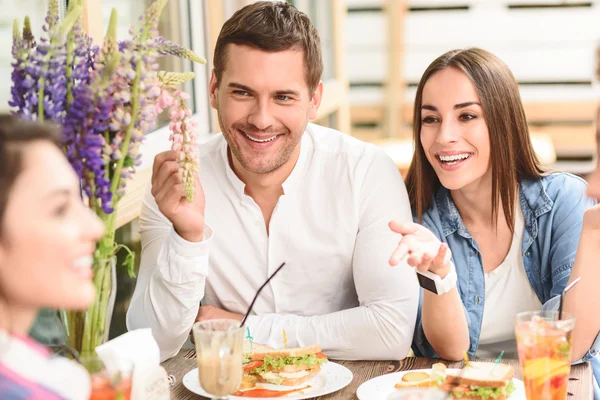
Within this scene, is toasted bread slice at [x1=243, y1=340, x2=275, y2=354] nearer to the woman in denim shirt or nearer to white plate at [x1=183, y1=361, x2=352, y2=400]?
white plate at [x1=183, y1=361, x2=352, y2=400]

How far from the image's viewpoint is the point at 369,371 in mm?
1599

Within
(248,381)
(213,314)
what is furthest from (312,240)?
(248,381)

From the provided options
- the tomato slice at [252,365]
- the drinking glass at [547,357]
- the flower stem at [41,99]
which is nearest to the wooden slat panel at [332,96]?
the tomato slice at [252,365]

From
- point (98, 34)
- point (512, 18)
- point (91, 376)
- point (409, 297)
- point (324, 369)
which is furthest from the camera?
point (512, 18)

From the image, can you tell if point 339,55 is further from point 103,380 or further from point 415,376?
point 103,380

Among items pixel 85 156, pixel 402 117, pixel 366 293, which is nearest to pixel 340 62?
pixel 402 117

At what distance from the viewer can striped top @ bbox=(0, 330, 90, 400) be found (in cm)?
81

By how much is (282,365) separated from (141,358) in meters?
0.41

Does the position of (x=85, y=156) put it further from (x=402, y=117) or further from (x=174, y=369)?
(x=402, y=117)

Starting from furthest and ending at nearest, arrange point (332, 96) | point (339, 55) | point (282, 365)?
point (339, 55) < point (332, 96) < point (282, 365)

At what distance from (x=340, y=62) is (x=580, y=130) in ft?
9.04

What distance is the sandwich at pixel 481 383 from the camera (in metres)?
1.37

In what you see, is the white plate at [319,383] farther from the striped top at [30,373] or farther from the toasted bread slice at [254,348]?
the striped top at [30,373]

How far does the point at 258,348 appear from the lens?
160cm
